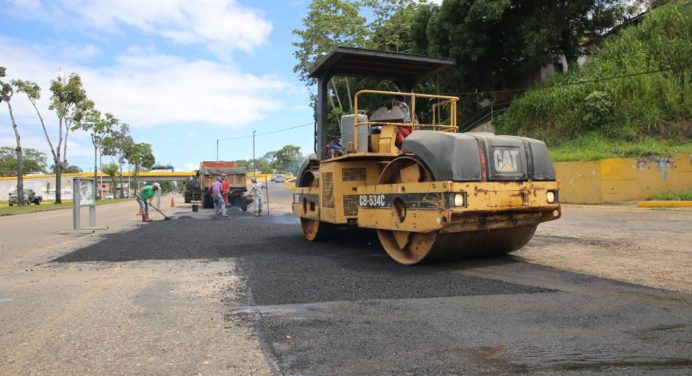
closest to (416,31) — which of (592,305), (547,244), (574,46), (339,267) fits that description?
(574,46)

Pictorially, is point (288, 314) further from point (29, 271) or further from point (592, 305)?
point (29, 271)

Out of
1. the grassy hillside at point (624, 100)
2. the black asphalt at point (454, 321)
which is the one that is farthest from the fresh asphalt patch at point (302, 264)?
the grassy hillside at point (624, 100)

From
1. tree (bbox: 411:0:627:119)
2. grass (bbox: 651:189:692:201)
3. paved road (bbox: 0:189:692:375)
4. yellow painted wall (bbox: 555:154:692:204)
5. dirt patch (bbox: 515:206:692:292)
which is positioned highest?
tree (bbox: 411:0:627:119)

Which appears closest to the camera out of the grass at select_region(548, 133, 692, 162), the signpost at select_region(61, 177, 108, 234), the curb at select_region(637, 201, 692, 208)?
the signpost at select_region(61, 177, 108, 234)

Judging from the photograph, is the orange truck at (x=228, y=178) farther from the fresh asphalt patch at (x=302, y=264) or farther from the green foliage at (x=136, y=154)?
the green foliage at (x=136, y=154)

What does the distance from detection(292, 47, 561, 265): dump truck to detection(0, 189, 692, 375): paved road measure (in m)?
0.34

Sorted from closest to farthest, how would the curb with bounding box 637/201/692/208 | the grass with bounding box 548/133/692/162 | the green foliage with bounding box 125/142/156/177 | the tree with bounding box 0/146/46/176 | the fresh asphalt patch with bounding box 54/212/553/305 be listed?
the fresh asphalt patch with bounding box 54/212/553/305 < the curb with bounding box 637/201/692/208 < the grass with bounding box 548/133/692/162 < the green foliage with bounding box 125/142/156/177 < the tree with bounding box 0/146/46/176

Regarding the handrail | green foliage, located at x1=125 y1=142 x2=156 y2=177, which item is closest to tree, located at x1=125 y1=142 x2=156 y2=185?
green foliage, located at x1=125 y1=142 x2=156 y2=177

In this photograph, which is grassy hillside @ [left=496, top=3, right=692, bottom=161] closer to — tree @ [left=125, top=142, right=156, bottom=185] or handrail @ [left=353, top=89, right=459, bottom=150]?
handrail @ [left=353, top=89, right=459, bottom=150]

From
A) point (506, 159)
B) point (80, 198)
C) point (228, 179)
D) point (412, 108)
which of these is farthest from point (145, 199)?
point (506, 159)

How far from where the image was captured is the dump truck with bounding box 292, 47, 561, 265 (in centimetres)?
578

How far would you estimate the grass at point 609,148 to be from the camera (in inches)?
662

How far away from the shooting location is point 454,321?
4.13 m

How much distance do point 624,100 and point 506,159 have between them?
1640 centimetres
